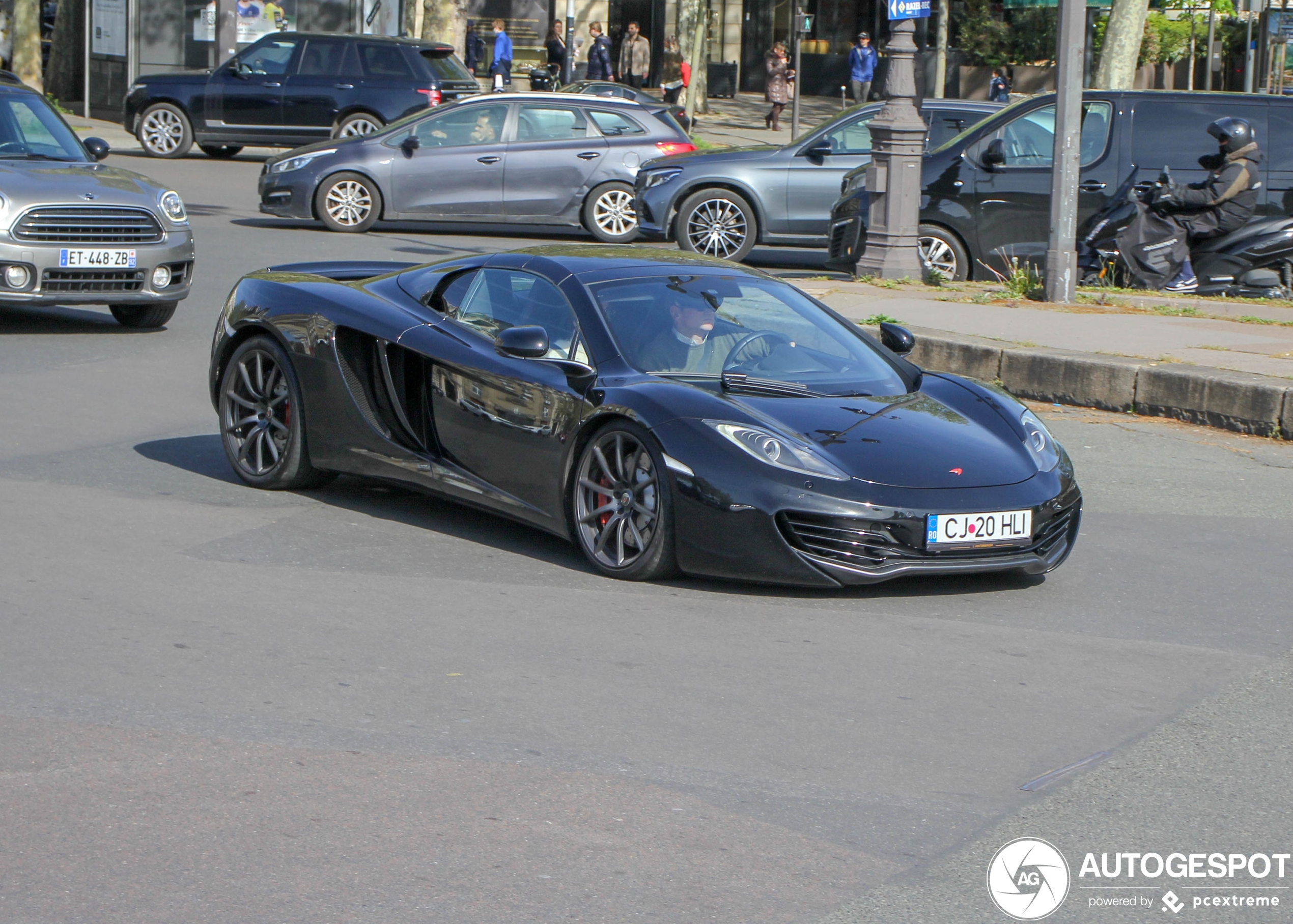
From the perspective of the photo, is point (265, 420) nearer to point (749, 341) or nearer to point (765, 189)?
point (749, 341)

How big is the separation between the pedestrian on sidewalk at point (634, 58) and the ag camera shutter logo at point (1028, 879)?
3440cm

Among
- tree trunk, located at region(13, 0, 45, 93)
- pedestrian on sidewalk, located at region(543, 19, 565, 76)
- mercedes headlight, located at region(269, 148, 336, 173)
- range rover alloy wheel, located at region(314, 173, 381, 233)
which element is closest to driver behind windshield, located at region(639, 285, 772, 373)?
range rover alloy wheel, located at region(314, 173, 381, 233)

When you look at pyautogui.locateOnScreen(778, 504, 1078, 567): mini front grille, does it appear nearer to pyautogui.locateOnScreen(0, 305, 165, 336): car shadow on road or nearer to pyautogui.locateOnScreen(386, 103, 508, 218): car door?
pyautogui.locateOnScreen(0, 305, 165, 336): car shadow on road

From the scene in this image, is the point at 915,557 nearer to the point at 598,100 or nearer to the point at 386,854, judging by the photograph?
the point at 386,854

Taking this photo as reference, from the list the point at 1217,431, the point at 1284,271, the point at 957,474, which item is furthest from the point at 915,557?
the point at 1284,271

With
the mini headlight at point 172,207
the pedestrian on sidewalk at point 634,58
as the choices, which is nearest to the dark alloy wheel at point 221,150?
the pedestrian on sidewalk at point 634,58

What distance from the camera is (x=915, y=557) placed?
596cm

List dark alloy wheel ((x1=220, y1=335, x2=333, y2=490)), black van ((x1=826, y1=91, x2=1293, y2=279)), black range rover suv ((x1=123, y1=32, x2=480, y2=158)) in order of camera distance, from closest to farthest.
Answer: dark alloy wheel ((x1=220, y1=335, x2=333, y2=490)) < black van ((x1=826, y1=91, x2=1293, y2=279)) < black range rover suv ((x1=123, y1=32, x2=480, y2=158))

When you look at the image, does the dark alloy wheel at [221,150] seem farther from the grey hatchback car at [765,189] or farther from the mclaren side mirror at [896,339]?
the mclaren side mirror at [896,339]

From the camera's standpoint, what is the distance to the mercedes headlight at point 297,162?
61.9 ft

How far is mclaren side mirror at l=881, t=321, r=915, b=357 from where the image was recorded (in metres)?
7.41

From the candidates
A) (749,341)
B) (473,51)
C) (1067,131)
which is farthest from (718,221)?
(473,51)

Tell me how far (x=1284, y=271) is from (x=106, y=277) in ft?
29.7

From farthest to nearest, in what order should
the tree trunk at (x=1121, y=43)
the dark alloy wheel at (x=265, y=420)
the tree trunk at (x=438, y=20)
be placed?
the tree trunk at (x=438, y=20), the tree trunk at (x=1121, y=43), the dark alloy wheel at (x=265, y=420)
